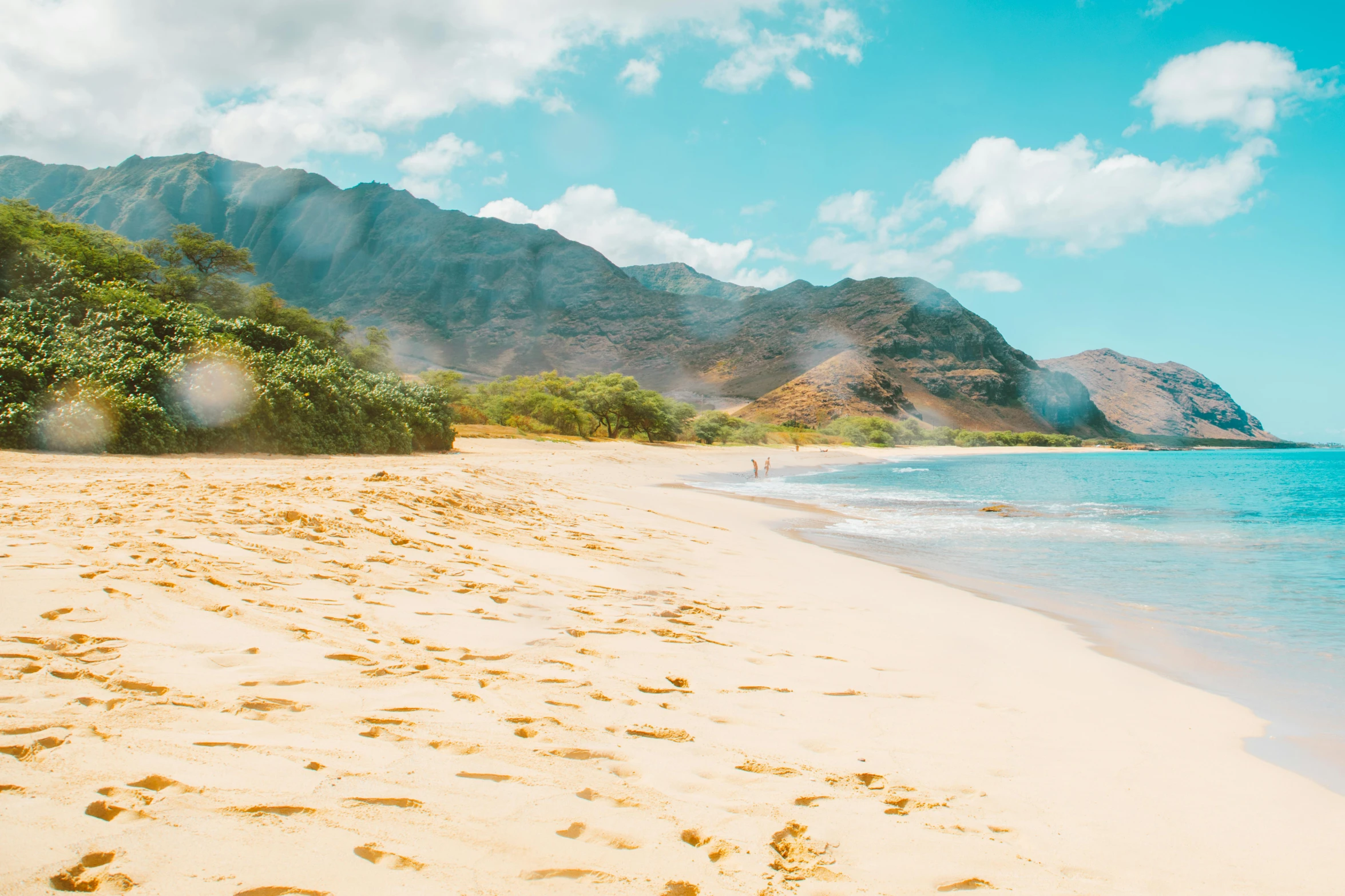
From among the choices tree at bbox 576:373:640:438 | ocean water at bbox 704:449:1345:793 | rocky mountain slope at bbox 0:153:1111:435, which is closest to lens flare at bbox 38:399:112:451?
ocean water at bbox 704:449:1345:793

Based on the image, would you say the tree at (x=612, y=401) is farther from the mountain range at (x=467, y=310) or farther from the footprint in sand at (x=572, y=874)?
the mountain range at (x=467, y=310)

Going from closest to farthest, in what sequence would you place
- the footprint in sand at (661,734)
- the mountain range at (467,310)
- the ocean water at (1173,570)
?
the footprint in sand at (661,734)
the ocean water at (1173,570)
the mountain range at (467,310)

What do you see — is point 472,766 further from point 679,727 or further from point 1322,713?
point 1322,713

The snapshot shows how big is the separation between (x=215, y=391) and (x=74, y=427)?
11.3ft

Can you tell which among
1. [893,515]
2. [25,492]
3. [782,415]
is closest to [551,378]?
[893,515]

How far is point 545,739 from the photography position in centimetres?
298

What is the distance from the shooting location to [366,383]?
23922mm

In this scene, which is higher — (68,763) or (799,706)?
(68,763)

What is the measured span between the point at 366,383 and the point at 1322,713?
82.1 feet

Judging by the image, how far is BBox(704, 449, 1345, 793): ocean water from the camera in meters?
5.60

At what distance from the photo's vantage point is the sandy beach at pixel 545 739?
204 cm

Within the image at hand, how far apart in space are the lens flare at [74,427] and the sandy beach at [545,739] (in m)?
9.31

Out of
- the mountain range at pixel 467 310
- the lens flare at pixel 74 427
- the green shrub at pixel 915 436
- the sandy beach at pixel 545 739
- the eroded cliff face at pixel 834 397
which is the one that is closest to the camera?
the sandy beach at pixel 545 739

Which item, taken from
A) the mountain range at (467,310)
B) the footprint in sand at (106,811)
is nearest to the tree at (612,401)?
the footprint in sand at (106,811)
